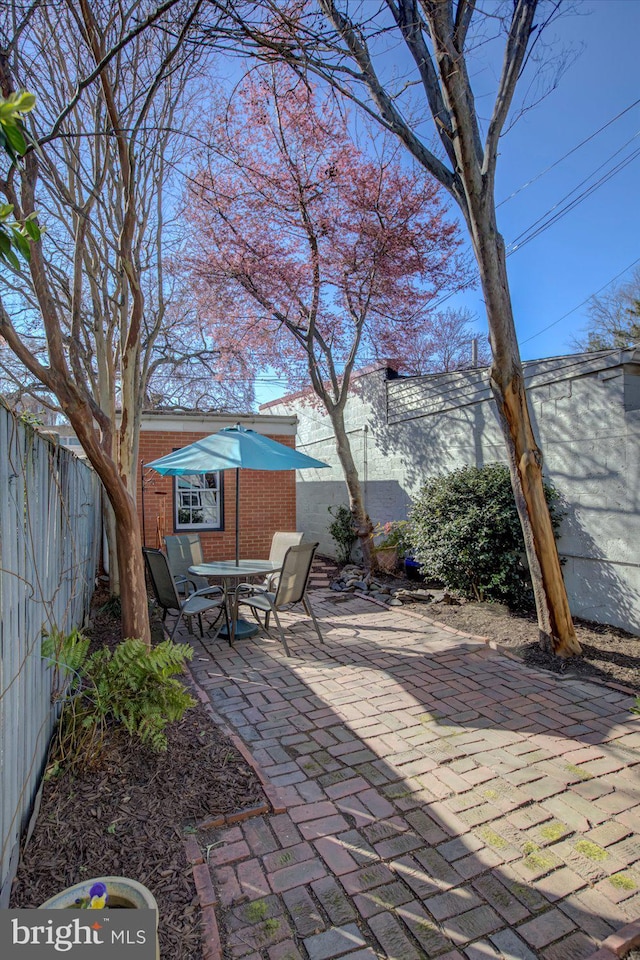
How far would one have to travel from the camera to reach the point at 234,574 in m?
5.43

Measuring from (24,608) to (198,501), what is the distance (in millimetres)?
7181

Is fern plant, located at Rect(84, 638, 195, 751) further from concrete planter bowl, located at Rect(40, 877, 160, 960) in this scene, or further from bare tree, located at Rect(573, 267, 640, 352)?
bare tree, located at Rect(573, 267, 640, 352)

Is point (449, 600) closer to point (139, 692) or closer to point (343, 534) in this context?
point (343, 534)

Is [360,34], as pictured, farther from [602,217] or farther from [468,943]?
[602,217]

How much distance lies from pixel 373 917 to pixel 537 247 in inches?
486

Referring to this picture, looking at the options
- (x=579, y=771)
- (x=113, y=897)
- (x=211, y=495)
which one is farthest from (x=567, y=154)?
(x=113, y=897)

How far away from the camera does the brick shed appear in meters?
8.92

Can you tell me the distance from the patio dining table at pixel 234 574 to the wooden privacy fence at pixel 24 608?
236 centimetres

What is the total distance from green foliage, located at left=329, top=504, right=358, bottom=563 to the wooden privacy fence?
719 centimetres

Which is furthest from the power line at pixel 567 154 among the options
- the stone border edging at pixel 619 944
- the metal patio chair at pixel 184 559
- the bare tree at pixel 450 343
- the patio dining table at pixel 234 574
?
the bare tree at pixel 450 343

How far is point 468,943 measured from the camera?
1.83 m

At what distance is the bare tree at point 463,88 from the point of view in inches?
159

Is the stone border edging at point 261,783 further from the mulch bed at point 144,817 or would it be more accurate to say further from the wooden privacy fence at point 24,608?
the wooden privacy fence at point 24,608

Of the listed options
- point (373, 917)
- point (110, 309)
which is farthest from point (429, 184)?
point (373, 917)
